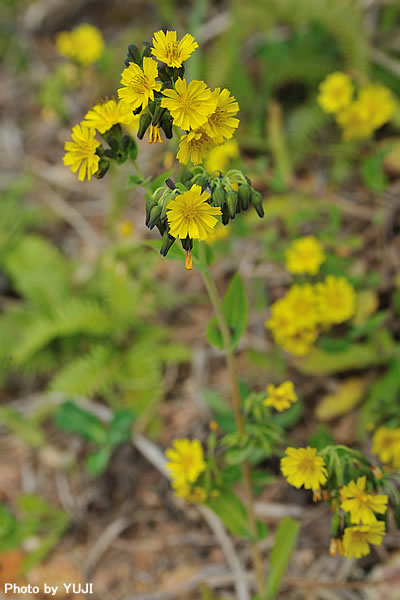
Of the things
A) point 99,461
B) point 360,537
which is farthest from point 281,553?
point 99,461

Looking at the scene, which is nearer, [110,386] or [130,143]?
[130,143]

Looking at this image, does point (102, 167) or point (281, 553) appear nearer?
point (102, 167)

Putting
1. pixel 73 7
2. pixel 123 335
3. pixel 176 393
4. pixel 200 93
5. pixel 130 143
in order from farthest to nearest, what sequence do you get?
pixel 73 7 → pixel 123 335 → pixel 176 393 → pixel 130 143 → pixel 200 93

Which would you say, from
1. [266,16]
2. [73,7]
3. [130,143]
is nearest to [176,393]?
[130,143]

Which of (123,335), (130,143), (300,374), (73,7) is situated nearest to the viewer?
(130,143)

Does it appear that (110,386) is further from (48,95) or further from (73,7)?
(73,7)

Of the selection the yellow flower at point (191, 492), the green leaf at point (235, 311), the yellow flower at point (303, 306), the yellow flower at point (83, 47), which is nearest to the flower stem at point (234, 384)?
the green leaf at point (235, 311)

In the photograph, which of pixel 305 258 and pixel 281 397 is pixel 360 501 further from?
pixel 305 258

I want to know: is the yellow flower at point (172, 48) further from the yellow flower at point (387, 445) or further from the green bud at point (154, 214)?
the yellow flower at point (387, 445)
